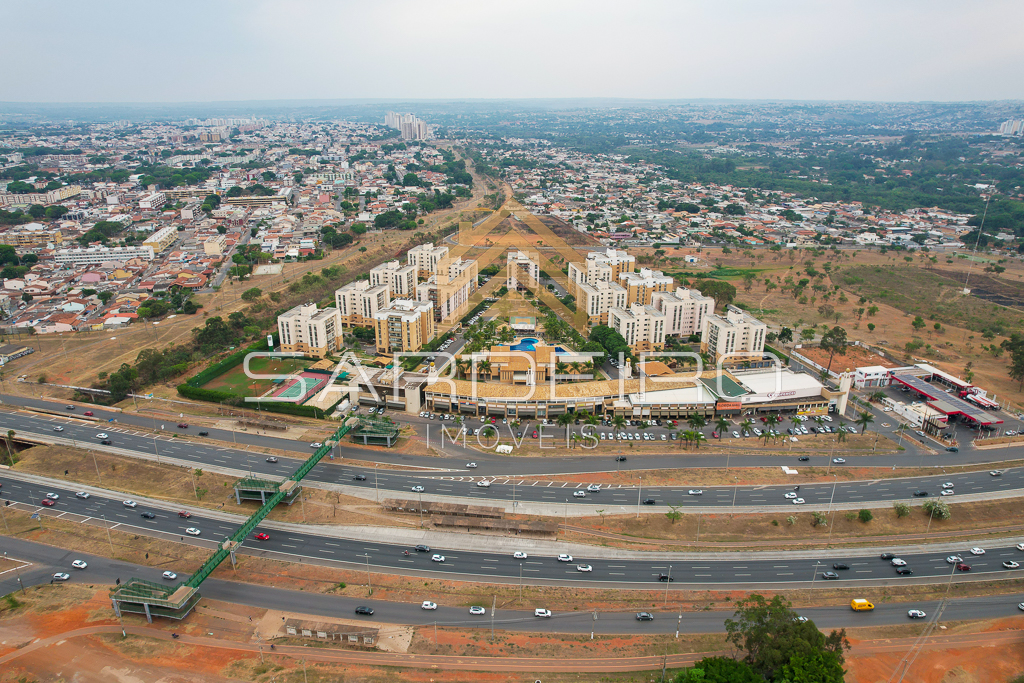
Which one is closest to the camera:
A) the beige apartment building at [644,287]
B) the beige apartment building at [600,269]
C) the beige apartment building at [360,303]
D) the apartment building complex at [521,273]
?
the beige apartment building at [360,303]

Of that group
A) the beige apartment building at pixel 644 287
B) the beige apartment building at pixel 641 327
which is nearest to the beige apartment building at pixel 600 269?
the beige apartment building at pixel 644 287

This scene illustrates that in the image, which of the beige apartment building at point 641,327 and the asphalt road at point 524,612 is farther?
the beige apartment building at point 641,327

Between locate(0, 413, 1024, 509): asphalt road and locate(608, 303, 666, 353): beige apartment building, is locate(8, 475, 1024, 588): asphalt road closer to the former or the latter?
locate(0, 413, 1024, 509): asphalt road

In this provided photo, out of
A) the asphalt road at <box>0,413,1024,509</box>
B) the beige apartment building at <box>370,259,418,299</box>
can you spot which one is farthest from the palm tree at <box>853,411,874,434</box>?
the beige apartment building at <box>370,259,418,299</box>

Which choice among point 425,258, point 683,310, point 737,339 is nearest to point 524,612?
point 737,339

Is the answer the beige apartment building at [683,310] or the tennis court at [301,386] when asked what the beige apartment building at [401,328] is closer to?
the tennis court at [301,386]

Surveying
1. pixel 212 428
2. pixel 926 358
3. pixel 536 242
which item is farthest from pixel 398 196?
pixel 926 358
